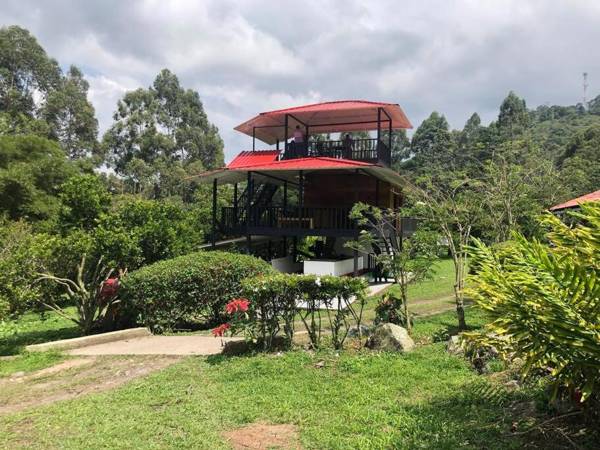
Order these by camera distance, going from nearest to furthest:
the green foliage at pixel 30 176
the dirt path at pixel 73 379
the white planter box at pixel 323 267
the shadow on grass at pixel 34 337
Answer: the dirt path at pixel 73 379
the shadow on grass at pixel 34 337
the white planter box at pixel 323 267
the green foliage at pixel 30 176

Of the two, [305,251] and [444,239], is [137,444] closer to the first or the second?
[444,239]

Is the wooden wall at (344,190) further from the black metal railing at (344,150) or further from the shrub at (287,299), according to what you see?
the shrub at (287,299)

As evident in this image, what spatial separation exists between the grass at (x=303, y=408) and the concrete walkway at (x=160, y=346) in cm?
130

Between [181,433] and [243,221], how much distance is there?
14.4 meters

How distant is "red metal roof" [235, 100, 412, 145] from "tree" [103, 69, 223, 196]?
28.2 meters

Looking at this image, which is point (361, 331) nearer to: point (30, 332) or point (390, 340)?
point (390, 340)

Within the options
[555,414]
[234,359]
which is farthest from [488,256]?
[234,359]

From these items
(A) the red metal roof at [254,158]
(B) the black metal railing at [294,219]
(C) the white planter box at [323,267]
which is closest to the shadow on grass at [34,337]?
(C) the white planter box at [323,267]

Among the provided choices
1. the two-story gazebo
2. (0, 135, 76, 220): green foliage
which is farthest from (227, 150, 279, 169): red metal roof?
(0, 135, 76, 220): green foliage

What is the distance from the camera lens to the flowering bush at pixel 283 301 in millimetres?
6754

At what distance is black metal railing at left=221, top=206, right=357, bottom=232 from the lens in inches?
648

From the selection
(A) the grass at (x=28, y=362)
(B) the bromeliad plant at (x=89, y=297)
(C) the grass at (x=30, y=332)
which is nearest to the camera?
(A) the grass at (x=28, y=362)

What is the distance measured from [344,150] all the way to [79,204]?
1077cm

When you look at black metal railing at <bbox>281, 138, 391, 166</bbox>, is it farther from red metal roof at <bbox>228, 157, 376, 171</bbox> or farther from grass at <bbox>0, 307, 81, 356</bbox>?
grass at <bbox>0, 307, 81, 356</bbox>
